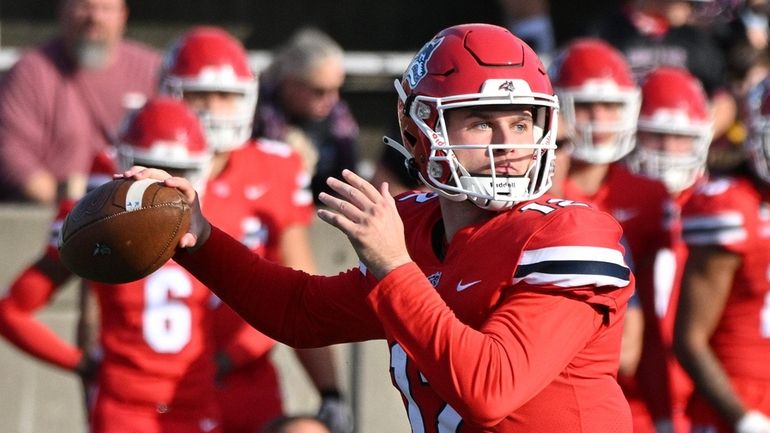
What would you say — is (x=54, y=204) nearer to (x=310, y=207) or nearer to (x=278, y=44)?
(x=310, y=207)

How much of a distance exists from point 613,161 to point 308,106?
65.9 inches

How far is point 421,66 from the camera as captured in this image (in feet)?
11.9


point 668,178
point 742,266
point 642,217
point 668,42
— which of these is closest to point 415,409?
point 742,266

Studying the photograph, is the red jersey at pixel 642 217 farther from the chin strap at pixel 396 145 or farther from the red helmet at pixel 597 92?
the chin strap at pixel 396 145

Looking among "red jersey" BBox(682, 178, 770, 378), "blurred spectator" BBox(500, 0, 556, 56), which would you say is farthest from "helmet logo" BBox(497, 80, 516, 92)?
"blurred spectator" BBox(500, 0, 556, 56)

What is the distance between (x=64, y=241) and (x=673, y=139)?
3788 mm

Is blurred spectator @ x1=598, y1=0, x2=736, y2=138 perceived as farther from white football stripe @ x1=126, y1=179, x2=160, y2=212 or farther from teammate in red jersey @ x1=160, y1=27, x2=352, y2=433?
white football stripe @ x1=126, y1=179, x2=160, y2=212

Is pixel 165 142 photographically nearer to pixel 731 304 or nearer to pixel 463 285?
pixel 731 304

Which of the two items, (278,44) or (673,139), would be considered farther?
(278,44)

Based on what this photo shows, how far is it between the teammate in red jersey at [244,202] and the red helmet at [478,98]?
2060 millimetres

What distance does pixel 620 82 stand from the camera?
664 centimetres

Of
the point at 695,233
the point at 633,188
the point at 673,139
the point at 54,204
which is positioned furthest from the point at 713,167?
the point at 54,204

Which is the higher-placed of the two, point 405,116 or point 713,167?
point 405,116

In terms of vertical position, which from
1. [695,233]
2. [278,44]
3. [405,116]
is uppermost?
[405,116]
